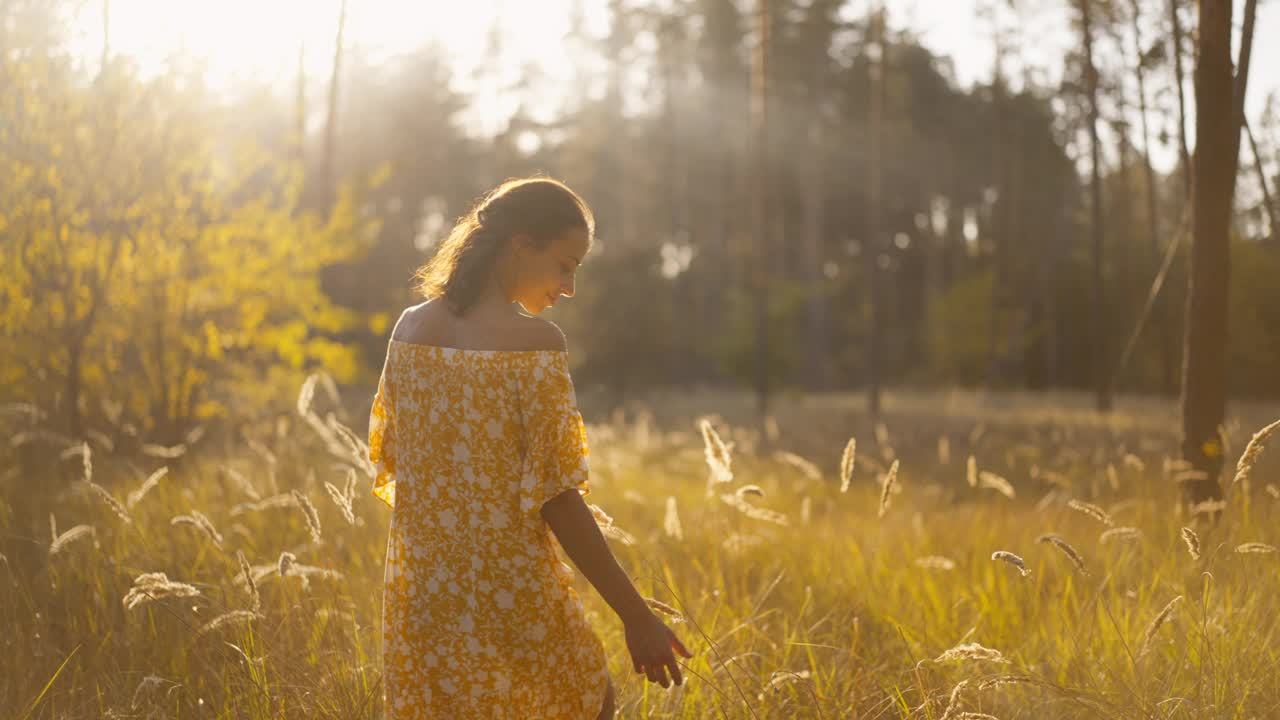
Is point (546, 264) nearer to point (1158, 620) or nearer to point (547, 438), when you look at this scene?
point (547, 438)

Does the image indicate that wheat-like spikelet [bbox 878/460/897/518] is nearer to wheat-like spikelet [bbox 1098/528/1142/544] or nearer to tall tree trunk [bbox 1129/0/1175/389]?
wheat-like spikelet [bbox 1098/528/1142/544]

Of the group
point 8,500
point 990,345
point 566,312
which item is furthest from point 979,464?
point 990,345

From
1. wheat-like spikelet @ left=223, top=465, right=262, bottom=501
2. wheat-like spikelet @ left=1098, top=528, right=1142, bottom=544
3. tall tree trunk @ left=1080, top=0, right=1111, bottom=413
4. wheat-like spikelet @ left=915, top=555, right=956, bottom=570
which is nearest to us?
wheat-like spikelet @ left=1098, top=528, right=1142, bottom=544

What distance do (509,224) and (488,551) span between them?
2.56 feet

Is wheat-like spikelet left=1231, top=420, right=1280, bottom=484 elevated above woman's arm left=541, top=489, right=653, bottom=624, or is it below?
above

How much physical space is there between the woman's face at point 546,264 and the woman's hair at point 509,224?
0.02 metres

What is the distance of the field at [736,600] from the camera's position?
330 centimetres

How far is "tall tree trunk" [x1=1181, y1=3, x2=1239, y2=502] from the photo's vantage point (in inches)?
232

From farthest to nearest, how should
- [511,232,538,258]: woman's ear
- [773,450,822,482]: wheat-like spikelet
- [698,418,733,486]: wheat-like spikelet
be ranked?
[773,450,822,482]: wheat-like spikelet < [698,418,733,486]: wheat-like spikelet < [511,232,538,258]: woman's ear

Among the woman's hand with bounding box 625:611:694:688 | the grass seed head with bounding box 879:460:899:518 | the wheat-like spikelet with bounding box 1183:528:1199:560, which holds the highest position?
the grass seed head with bounding box 879:460:899:518

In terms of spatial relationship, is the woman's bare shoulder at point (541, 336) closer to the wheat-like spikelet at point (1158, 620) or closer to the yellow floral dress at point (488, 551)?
the yellow floral dress at point (488, 551)

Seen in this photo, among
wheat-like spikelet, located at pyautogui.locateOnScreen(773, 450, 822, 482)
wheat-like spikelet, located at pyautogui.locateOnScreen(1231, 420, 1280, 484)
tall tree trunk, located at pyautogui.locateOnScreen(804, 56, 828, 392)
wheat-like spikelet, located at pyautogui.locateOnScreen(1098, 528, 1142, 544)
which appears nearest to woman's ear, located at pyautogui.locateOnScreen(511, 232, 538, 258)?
wheat-like spikelet, located at pyautogui.locateOnScreen(1231, 420, 1280, 484)

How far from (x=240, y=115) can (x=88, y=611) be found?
267 inches

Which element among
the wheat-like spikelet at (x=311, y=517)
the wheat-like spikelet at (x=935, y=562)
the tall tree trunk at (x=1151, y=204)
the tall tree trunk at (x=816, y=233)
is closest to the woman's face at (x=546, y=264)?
the wheat-like spikelet at (x=311, y=517)
